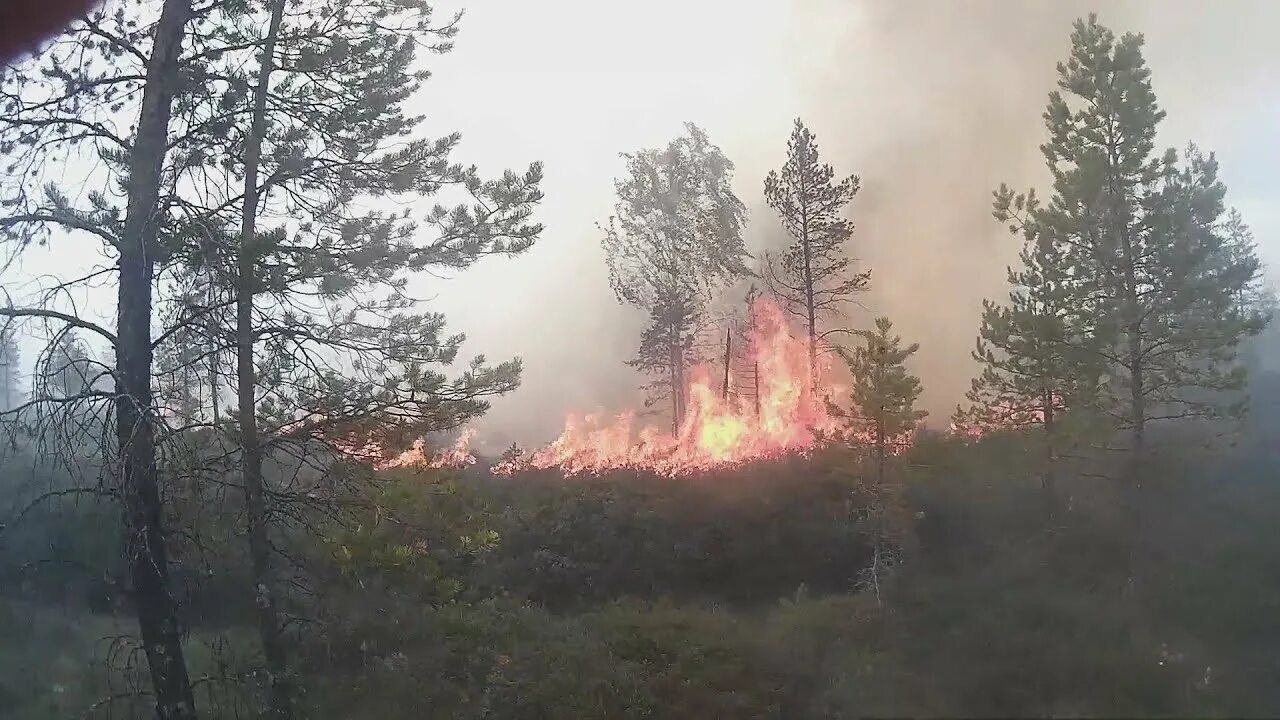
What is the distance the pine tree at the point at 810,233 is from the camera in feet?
44.4

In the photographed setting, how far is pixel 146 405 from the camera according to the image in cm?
585

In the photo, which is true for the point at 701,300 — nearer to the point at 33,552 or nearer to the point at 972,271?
the point at 972,271

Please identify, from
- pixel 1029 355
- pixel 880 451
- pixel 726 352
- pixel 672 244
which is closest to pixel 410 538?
pixel 880 451

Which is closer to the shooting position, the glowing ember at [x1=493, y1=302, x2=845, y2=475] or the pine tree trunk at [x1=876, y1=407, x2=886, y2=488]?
the pine tree trunk at [x1=876, y1=407, x2=886, y2=488]

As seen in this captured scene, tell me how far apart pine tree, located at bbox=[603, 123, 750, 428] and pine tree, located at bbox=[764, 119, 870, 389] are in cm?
147

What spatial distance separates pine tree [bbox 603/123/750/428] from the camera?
17.2 m

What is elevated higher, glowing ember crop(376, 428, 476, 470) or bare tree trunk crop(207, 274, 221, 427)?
bare tree trunk crop(207, 274, 221, 427)

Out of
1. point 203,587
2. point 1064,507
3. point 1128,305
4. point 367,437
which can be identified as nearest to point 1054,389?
point 1128,305

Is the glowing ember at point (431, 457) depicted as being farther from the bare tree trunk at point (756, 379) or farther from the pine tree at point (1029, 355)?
the bare tree trunk at point (756, 379)

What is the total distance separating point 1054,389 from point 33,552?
11357 mm

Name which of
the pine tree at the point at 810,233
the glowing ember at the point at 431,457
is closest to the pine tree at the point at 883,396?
the pine tree at the point at 810,233

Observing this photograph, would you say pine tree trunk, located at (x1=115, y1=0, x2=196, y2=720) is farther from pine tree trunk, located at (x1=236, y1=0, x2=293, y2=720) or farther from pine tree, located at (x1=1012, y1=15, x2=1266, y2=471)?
pine tree, located at (x1=1012, y1=15, x2=1266, y2=471)

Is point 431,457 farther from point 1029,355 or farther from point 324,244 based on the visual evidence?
point 1029,355

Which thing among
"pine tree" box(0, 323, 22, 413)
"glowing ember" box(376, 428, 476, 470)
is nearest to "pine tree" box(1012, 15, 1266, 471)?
"glowing ember" box(376, 428, 476, 470)
